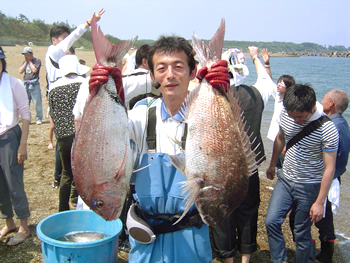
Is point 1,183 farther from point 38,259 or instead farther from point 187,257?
point 187,257

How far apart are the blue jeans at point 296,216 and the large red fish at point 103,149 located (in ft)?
8.28

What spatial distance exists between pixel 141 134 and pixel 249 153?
2.49 ft

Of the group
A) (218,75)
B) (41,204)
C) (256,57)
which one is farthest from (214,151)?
(41,204)

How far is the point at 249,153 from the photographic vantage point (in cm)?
194

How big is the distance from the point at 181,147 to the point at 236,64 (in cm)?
193

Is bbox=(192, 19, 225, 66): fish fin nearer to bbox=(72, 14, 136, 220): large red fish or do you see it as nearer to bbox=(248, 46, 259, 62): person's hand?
bbox=(72, 14, 136, 220): large red fish

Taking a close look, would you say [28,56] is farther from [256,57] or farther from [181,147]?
[181,147]

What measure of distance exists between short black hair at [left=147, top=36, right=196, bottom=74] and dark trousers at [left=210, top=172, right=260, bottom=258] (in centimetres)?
205

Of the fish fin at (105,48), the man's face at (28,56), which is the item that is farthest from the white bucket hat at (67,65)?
the man's face at (28,56)

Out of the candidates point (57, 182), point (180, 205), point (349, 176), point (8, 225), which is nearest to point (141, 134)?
point (180, 205)

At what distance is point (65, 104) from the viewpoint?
445 centimetres

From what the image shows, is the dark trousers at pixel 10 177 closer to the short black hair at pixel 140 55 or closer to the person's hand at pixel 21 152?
the person's hand at pixel 21 152

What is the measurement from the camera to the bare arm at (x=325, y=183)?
3.53 meters

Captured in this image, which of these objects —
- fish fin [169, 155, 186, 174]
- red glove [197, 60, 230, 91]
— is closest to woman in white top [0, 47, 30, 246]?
fish fin [169, 155, 186, 174]
